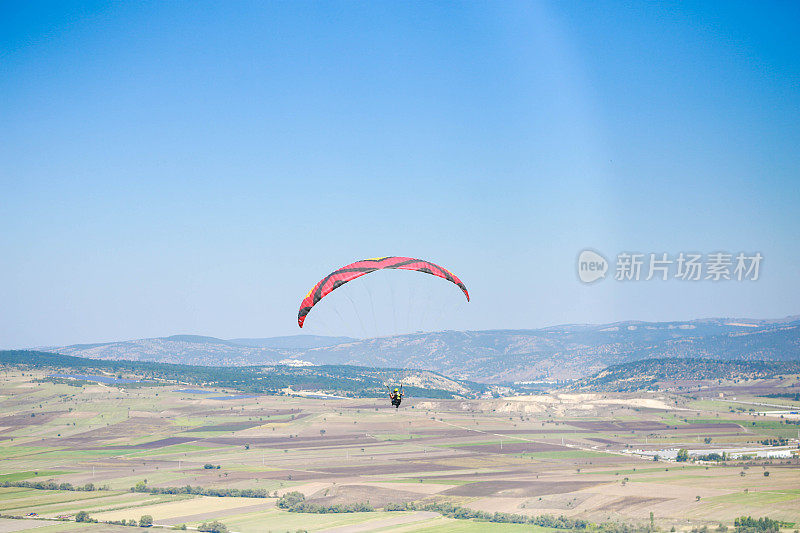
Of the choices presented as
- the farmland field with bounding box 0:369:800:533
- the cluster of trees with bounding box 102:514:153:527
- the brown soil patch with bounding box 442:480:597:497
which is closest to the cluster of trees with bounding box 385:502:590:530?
the farmland field with bounding box 0:369:800:533

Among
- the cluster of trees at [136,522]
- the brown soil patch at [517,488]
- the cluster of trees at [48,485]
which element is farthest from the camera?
the cluster of trees at [48,485]

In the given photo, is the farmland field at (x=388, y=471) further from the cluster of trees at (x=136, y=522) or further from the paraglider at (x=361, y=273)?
the paraglider at (x=361, y=273)

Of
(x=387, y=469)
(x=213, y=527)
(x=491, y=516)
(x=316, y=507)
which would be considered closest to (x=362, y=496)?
(x=316, y=507)

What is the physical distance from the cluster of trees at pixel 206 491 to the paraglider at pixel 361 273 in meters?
70.0

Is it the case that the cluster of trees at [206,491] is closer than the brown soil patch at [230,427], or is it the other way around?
the cluster of trees at [206,491]

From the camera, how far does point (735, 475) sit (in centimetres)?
11619

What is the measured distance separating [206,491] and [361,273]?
7797cm

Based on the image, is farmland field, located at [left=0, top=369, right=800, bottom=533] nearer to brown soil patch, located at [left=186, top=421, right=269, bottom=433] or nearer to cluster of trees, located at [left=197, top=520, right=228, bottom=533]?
brown soil patch, located at [left=186, top=421, right=269, bottom=433]

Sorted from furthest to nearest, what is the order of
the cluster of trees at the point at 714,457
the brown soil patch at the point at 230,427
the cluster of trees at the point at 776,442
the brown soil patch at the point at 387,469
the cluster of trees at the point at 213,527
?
the brown soil patch at the point at 230,427
the cluster of trees at the point at 776,442
the cluster of trees at the point at 714,457
the brown soil patch at the point at 387,469
the cluster of trees at the point at 213,527

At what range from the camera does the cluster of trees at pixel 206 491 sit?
113312mm

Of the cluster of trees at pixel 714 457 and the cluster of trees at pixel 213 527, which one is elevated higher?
the cluster of trees at pixel 714 457

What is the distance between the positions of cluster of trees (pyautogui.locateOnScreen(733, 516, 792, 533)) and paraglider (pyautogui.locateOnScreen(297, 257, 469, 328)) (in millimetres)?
53115

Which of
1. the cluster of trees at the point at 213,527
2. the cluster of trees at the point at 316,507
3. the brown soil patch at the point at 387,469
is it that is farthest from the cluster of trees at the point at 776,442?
the cluster of trees at the point at 213,527

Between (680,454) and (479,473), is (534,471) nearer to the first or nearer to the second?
(479,473)
